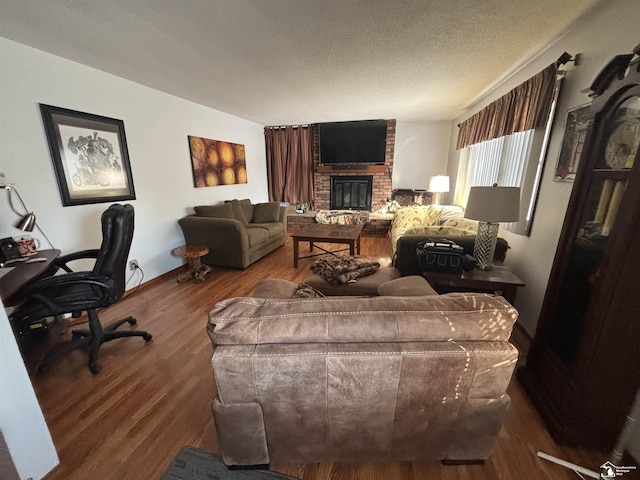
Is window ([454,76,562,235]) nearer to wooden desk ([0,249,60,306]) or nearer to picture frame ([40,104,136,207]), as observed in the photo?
wooden desk ([0,249,60,306])

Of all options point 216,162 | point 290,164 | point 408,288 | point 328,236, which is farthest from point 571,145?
point 290,164

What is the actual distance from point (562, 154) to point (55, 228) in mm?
4139

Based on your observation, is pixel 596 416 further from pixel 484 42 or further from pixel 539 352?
pixel 484 42

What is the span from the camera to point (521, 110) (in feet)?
7.39

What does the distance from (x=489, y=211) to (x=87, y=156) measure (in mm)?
3534

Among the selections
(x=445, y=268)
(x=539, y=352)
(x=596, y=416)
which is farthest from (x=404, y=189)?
(x=596, y=416)

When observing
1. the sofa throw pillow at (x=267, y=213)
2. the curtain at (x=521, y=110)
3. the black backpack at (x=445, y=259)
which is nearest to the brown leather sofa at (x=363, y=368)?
the black backpack at (x=445, y=259)

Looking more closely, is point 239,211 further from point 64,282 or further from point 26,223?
point 64,282

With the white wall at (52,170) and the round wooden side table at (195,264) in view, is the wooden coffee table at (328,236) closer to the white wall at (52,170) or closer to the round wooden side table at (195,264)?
the round wooden side table at (195,264)

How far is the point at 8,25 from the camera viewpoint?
1676 mm

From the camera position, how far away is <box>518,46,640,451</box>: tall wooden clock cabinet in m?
1.01

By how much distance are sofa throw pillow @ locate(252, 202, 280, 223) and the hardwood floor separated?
8.53ft

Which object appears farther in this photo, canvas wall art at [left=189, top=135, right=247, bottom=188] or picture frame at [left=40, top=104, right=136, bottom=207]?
canvas wall art at [left=189, top=135, right=247, bottom=188]

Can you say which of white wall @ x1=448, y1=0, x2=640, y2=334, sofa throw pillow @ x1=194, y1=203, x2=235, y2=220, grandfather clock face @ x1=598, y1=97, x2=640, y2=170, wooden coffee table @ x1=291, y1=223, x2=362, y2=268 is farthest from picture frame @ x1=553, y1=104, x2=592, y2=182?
sofa throw pillow @ x1=194, y1=203, x2=235, y2=220
